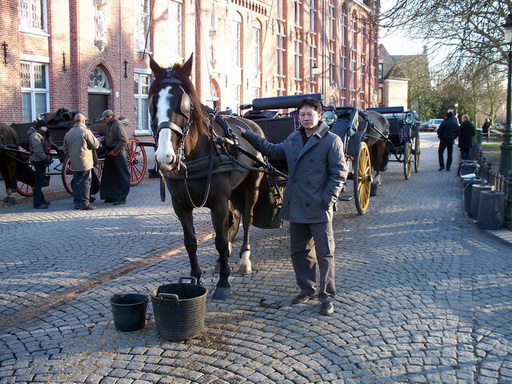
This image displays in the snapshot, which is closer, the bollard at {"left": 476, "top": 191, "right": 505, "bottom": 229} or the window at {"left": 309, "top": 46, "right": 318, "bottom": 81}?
the bollard at {"left": 476, "top": 191, "right": 505, "bottom": 229}

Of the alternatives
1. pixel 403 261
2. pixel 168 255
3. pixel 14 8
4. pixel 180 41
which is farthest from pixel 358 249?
pixel 180 41

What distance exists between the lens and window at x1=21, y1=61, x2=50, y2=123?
55.7 ft

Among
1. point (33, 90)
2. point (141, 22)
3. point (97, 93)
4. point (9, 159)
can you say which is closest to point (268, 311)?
point (9, 159)

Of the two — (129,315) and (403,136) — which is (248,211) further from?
(403,136)

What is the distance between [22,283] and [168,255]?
6.18ft

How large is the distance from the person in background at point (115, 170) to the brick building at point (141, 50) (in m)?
2.38

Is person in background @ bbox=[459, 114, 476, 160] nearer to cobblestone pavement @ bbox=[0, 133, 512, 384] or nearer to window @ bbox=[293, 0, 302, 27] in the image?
cobblestone pavement @ bbox=[0, 133, 512, 384]

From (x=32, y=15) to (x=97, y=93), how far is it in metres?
3.47

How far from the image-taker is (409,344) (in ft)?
13.7

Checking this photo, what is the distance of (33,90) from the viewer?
1719 cm

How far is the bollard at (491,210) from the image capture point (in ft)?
28.2

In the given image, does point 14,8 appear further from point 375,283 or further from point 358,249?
point 375,283

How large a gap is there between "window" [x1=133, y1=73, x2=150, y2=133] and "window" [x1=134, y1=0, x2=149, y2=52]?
1129mm

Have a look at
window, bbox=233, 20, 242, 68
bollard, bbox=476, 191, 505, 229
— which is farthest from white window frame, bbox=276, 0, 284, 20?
bollard, bbox=476, 191, 505, 229
